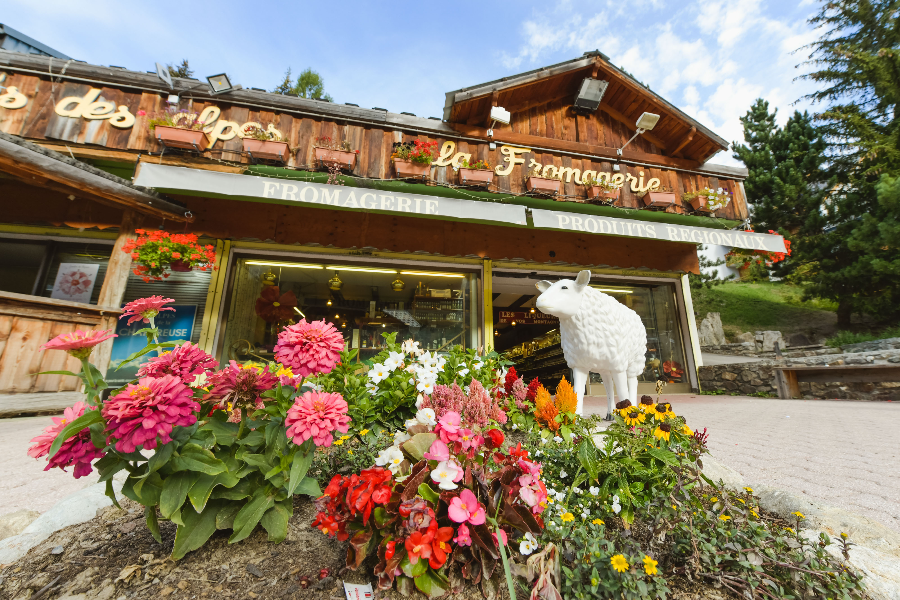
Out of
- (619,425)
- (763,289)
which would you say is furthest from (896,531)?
(763,289)

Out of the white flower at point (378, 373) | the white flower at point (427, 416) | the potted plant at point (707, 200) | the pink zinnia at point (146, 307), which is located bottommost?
the white flower at point (427, 416)

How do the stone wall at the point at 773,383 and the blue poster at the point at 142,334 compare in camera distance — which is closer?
the blue poster at the point at 142,334

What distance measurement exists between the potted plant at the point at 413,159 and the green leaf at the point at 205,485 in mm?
5187

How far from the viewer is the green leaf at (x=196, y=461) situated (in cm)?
112

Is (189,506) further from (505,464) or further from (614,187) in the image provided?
(614,187)

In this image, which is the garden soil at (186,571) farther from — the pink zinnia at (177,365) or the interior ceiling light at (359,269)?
the interior ceiling light at (359,269)

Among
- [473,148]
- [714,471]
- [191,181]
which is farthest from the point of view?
[473,148]

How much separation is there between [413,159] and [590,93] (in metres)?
4.32

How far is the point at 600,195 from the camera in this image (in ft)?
21.5

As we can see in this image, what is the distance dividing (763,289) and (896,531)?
80.9 feet

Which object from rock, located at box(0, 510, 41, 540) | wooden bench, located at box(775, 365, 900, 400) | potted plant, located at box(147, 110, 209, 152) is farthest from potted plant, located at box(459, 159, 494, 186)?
wooden bench, located at box(775, 365, 900, 400)

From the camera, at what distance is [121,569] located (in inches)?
52.2

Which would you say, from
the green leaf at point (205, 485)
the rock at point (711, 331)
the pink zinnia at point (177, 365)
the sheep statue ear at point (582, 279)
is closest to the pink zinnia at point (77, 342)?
the pink zinnia at point (177, 365)

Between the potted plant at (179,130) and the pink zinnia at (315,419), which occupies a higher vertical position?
the potted plant at (179,130)
